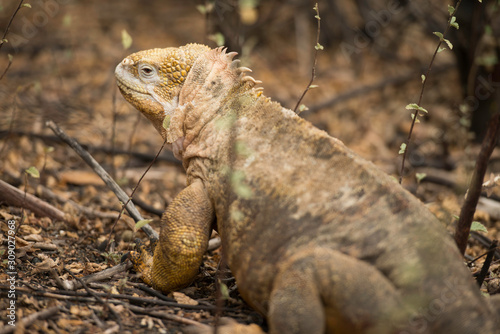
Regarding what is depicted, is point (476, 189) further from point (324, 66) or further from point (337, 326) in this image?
point (324, 66)

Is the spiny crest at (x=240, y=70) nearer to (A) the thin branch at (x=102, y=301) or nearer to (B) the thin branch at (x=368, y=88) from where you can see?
(A) the thin branch at (x=102, y=301)

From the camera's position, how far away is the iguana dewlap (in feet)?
11.7

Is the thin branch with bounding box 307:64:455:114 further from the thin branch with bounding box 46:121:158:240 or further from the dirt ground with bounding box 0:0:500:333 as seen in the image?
the thin branch with bounding box 46:121:158:240

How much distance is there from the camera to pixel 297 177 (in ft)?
13.9

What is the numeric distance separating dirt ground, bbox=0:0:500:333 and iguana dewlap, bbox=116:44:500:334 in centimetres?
47

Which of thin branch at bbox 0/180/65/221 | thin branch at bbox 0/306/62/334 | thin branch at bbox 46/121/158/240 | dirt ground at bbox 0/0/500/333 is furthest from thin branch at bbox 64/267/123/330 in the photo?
A: thin branch at bbox 0/180/65/221

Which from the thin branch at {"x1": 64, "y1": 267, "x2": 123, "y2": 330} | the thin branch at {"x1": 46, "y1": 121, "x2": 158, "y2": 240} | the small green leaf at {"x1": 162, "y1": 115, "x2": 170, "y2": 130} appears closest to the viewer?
the thin branch at {"x1": 64, "y1": 267, "x2": 123, "y2": 330}

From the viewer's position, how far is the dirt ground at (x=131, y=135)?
4.65 meters

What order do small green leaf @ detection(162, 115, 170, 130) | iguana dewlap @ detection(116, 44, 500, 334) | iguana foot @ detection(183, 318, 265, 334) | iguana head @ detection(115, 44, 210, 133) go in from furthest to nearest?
iguana head @ detection(115, 44, 210, 133) < small green leaf @ detection(162, 115, 170, 130) < iguana foot @ detection(183, 318, 265, 334) < iguana dewlap @ detection(116, 44, 500, 334)

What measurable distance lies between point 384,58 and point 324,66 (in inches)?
61.3

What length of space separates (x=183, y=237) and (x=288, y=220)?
3.19ft

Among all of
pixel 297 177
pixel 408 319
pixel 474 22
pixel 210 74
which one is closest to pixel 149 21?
pixel 474 22

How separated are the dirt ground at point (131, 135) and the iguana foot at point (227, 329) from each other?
0.59 feet

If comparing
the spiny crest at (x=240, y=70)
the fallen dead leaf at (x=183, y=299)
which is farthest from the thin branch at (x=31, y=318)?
the spiny crest at (x=240, y=70)
